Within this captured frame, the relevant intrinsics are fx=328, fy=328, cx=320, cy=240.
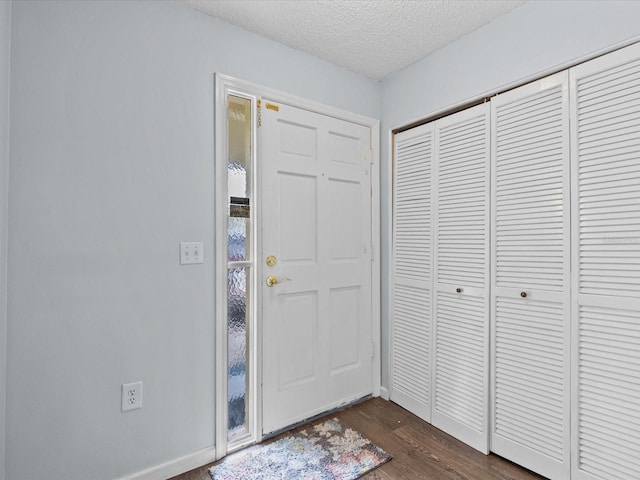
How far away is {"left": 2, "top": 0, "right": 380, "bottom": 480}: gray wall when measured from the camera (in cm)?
138

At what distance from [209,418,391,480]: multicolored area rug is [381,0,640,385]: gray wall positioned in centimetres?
69

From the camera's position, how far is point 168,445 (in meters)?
1.68

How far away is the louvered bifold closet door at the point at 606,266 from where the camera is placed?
1.38 metres

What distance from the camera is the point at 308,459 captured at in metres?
1.81

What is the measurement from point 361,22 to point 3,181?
1.90 metres

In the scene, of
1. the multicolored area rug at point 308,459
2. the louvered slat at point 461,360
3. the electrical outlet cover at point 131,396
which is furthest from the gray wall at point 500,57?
the electrical outlet cover at point 131,396

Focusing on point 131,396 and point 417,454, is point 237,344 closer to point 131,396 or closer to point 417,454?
point 131,396

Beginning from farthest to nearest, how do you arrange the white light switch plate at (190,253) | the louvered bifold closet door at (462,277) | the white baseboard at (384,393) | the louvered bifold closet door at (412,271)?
the white baseboard at (384,393), the louvered bifold closet door at (412,271), the louvered bifold closet door at (462,277), the white light switch plate at (190,253)

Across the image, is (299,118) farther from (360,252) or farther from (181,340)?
(181,340)

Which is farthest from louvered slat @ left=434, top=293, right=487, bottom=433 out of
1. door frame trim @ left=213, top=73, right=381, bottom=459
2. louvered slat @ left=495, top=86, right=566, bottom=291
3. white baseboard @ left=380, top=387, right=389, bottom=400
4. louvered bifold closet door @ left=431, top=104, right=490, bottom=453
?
door frame trim @ left=213, top=73, right=381, bottom=459

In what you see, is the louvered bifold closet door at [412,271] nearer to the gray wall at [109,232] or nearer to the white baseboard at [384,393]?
the white baseboard at [384,393]

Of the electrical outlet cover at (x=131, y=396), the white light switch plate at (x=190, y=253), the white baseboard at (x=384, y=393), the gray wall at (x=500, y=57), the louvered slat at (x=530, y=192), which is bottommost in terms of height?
the white baseboard at (x=384, y=393)

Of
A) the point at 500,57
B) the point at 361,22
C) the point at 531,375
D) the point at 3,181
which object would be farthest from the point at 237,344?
the point at 500,57

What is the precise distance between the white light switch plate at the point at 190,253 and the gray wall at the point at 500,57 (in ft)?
4.57
